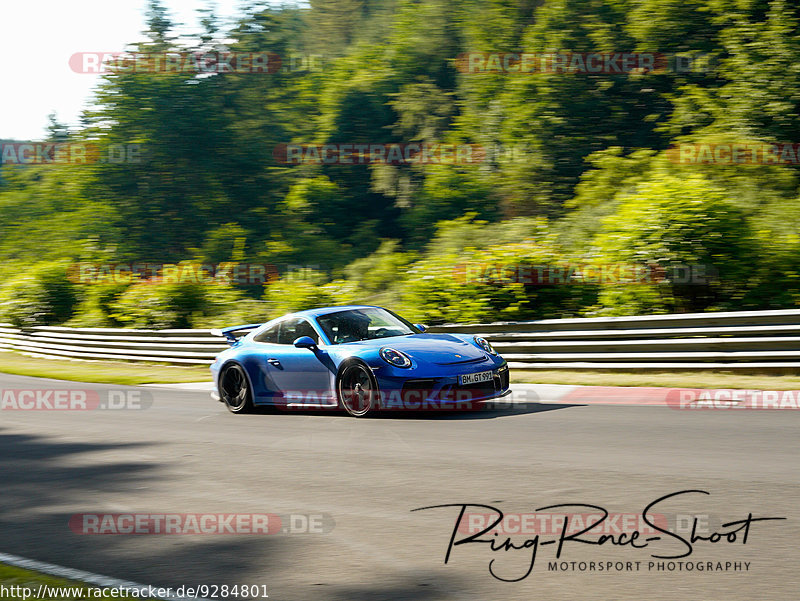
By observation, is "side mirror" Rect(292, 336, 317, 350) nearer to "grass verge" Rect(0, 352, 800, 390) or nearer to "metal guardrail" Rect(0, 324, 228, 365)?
"grass verge" Rect(0, 352, 800, 390)

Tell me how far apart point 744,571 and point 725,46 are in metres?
30.9

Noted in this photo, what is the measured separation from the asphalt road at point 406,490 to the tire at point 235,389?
0.54m

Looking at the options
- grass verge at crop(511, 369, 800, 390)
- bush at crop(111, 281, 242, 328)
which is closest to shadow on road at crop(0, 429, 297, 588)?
grass verge at crop(511, 369, 800, 390)

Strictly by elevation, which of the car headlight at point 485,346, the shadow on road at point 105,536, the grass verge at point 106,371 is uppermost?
the car headlight at point 485,346

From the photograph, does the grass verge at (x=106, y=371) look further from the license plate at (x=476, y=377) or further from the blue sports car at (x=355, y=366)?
the license plate at (x=476, y=377)

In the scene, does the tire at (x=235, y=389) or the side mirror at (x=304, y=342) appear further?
the tire at (x=235, y=389)

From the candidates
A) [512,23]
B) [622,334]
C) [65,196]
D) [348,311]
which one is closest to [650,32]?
[512,23]

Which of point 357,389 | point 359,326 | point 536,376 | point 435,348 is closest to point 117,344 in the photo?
point 536,376

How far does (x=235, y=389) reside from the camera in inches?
467

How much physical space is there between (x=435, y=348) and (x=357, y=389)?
1023 millimetres

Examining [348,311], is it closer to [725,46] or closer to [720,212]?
[720,212]

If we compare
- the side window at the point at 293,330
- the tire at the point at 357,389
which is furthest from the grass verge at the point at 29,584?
the side window at the point at 293,330

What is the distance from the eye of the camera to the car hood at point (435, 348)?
9984mm

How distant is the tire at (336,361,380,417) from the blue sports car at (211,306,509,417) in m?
0.01
